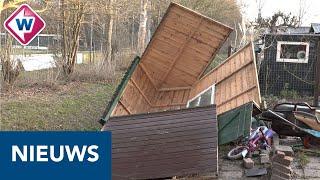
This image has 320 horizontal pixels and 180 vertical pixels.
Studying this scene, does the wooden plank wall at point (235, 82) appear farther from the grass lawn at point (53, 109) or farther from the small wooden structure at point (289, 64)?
the small wooden structure at point (289, 64)

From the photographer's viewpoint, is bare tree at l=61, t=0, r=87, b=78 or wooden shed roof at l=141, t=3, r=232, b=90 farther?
bare tree at l=61, t=0, r=87, b=78

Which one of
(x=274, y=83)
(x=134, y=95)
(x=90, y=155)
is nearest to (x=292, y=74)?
(x=274, y=83)

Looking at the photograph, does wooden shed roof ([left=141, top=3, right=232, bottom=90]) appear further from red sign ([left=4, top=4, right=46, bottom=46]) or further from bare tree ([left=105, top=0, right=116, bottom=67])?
bare tree ([left=105, top=0, right=116, bottom=67])

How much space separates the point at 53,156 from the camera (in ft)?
15.4

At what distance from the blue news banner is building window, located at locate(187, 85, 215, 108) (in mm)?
6424

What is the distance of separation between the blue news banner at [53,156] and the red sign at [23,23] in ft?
17.3

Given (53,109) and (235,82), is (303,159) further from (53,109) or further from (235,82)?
(53,109)

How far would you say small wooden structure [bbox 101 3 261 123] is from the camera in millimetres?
11383

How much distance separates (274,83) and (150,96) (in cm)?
553

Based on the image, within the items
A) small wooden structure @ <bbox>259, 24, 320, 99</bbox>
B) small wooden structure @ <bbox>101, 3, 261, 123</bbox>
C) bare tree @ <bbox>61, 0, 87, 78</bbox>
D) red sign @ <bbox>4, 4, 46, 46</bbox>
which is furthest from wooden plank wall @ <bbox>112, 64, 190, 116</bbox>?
bare tree @ <bbox>61, 0, 87, 78</bbox>

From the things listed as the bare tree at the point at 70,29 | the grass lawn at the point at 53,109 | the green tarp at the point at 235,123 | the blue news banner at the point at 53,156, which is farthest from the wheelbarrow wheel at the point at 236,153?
the bare tree at the point at 70,29

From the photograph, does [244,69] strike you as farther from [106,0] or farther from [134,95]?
[106,0]

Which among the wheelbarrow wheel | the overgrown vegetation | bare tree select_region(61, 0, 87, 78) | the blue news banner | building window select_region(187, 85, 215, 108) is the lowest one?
the overgrown vegetation

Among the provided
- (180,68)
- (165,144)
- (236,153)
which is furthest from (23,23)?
(180,68)
